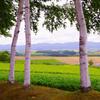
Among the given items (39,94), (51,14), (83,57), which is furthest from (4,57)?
(83,57)

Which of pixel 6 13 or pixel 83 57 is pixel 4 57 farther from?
pixel 83 57

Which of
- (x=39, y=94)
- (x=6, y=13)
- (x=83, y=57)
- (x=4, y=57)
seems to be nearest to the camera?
(x=83, y=57)

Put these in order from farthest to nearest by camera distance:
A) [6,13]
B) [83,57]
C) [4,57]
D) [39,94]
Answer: [4,57] → [6,13] → [39,94] → [83,57]

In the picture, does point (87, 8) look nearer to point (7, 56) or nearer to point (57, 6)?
point (57, 6)

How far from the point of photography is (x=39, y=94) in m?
16.8

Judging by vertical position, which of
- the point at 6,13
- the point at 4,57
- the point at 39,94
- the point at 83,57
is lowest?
the point at 4,57

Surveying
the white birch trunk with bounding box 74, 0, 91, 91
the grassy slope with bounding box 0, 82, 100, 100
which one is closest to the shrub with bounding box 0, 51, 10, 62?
the grassy slope with bounding box 0, 82, 100, 100

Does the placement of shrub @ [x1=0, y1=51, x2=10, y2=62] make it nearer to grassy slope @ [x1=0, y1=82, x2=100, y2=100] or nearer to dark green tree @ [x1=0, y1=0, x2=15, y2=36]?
dark green tree @ [x1=0, y1=0, x2=15, y2=36]

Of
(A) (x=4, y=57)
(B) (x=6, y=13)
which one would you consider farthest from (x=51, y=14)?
(A) (x=4, y=57)

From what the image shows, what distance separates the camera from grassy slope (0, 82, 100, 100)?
15216 millimetres

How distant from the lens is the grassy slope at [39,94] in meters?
15.2

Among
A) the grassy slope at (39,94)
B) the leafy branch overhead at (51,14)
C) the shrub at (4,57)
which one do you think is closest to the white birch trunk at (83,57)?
the grassy slope at (39,94)

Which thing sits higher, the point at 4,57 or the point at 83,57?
the point at 83,57

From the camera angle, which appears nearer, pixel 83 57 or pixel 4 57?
pixel 83 57
